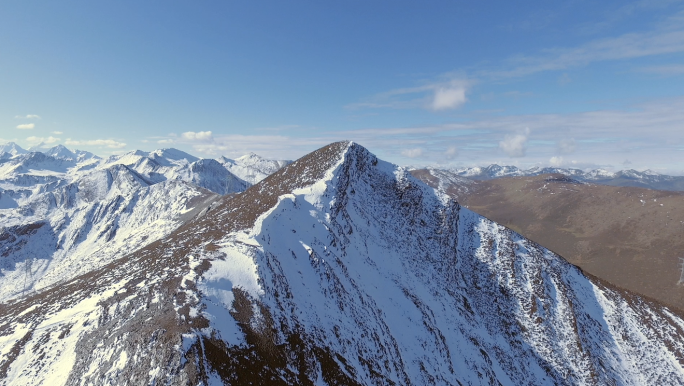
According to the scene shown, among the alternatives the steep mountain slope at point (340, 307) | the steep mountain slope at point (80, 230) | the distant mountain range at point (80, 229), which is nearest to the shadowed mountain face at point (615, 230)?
A: the steep mountain slope at point (340, 307)

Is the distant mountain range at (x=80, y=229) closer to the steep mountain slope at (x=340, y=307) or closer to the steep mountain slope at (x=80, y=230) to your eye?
the steep mountain slope at (x=80, y=230)

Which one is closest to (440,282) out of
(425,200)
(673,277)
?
(425,200)

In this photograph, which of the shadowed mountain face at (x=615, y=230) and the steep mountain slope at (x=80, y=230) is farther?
the shadowed mountain face at (x=615, y=230)

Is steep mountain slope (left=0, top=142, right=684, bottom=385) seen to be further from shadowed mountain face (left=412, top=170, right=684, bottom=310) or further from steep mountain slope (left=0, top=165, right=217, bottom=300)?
shadowed mountain face (left=412, top=170, right=684, bottom=310)

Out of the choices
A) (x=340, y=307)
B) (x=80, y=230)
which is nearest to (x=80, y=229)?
(x=80, y=230)

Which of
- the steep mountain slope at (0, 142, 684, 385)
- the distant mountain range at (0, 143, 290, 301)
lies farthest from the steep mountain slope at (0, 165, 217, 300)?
the steep mountain slope at (0, 142, 684, 385)

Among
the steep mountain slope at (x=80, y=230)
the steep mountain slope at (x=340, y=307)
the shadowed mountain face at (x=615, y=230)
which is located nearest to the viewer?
the steep mountain slope at (x=340, y=307)
